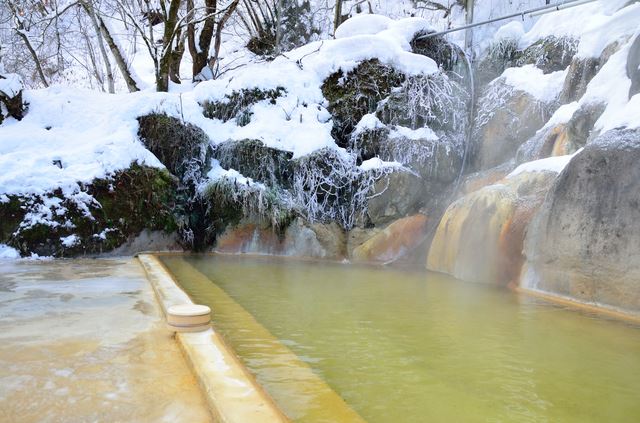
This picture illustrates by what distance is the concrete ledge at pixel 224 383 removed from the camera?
5.22ft

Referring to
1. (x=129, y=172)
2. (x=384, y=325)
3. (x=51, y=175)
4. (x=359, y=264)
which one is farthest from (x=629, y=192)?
(x=51, y=175)

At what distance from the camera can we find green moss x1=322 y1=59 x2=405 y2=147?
9.04m

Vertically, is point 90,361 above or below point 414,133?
below

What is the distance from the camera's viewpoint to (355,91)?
9211mm

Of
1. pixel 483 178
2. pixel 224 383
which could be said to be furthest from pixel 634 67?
pixel 224 383

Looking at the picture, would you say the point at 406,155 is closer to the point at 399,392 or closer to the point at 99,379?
the point at 399,392

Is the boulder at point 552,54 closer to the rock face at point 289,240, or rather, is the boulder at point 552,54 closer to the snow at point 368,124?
the snow at point 368,124

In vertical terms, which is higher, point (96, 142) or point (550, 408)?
point (96, 142)

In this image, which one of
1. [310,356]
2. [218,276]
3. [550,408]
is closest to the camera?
[550,408]

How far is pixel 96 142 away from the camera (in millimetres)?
7926

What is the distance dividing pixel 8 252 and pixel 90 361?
16.8 feet

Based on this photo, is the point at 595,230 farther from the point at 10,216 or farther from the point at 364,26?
the point at 364,26

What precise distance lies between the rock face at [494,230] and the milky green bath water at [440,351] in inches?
26.2

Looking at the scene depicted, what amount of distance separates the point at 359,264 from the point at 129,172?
3.71 m
